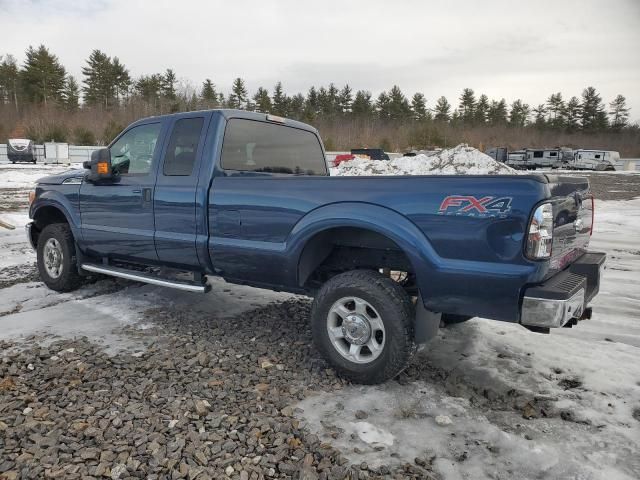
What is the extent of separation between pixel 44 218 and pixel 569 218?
5.76 m

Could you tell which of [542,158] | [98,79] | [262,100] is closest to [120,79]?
[98,79]

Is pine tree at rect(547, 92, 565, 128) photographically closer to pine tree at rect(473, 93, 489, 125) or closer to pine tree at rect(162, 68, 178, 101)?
pine tree at rect(473, 93, 489, 125)

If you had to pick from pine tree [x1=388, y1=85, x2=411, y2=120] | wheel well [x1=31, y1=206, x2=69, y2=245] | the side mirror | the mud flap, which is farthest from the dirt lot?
pine tree [x1=388, y1=85, x2=411, y2=120]

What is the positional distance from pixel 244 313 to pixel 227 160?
64.8 inches

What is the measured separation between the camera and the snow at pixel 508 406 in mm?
2668

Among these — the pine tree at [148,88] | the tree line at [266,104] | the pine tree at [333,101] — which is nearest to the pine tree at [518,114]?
the tree line at [266,104]

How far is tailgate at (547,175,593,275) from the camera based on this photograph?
10.0 feet

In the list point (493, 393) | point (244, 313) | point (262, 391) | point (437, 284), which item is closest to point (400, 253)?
point (437, 284)

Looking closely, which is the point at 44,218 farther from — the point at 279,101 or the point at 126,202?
the point at 279,101

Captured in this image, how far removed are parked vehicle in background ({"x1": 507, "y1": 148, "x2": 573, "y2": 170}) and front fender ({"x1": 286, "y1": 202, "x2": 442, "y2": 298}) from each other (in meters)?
52.4

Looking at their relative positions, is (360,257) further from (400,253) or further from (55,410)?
(55,410)

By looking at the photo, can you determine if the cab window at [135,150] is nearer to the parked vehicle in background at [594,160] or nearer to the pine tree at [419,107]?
the parked vehicle in background at [594,160]

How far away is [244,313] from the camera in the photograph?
5.14 m

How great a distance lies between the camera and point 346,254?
13.4ft
